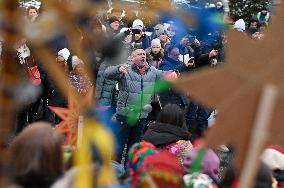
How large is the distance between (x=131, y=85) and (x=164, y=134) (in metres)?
1.91

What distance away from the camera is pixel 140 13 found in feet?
4.82

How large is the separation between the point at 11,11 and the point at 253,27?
877 cm

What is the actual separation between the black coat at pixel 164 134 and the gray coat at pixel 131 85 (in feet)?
5.61

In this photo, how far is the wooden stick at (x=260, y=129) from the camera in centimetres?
133

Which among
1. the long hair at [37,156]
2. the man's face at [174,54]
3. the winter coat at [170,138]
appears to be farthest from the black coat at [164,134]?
the man's face at [174,54]

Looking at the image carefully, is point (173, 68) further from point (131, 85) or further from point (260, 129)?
point (260, 129)

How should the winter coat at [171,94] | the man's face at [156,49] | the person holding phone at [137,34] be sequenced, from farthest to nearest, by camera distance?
the person holding phone at [137,34] < the man's face at [156,49] < the winter coat at [171,94]

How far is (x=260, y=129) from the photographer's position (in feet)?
4.40

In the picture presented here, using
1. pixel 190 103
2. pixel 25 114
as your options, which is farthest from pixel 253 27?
pixel 25 114

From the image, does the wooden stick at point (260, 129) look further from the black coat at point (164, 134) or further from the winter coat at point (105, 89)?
the winter coat at point (105, 89)

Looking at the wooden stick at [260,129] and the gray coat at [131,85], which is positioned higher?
the wooden stick at [260,129]

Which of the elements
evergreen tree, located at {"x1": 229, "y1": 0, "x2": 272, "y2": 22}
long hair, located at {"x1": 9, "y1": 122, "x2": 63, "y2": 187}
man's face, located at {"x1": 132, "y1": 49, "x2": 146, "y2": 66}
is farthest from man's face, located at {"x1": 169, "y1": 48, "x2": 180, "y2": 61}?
evergreen tree, located at {"x1": 229, "y1": 0, "x2": 272, "y2": 22}

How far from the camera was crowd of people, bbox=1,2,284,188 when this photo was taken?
211 centimetres

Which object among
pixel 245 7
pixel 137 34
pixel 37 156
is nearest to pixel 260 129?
pixel 37 156
